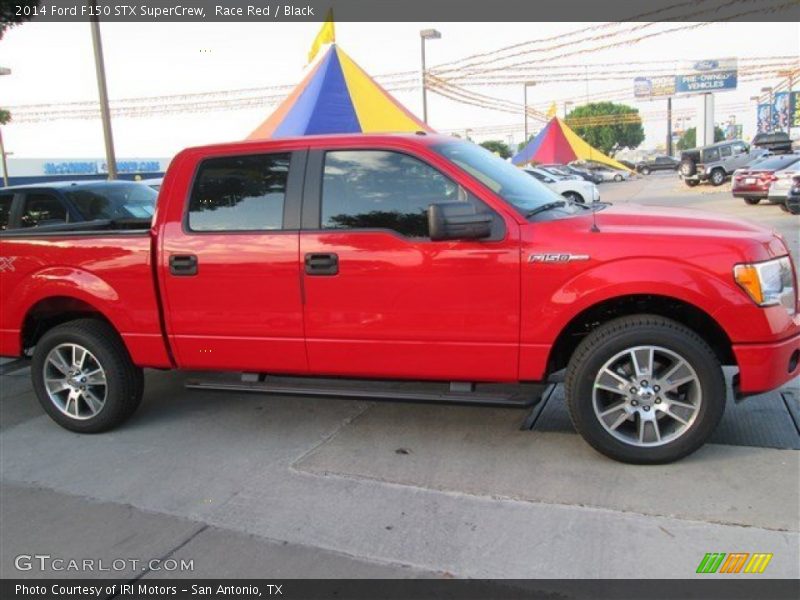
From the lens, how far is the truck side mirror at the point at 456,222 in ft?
12.1

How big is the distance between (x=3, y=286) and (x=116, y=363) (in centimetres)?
109

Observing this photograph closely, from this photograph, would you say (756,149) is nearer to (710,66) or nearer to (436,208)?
(710,66)

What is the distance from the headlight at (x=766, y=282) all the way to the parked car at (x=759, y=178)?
17117 millimetres

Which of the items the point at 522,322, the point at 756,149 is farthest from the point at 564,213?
the point at 756,149

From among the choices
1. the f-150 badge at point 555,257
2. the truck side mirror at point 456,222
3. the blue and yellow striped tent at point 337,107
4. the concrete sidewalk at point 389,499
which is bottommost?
the concrete sidewalk at point 389,499

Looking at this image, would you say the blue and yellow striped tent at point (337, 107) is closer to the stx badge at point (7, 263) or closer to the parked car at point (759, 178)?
the stx badge at point (7, 263)

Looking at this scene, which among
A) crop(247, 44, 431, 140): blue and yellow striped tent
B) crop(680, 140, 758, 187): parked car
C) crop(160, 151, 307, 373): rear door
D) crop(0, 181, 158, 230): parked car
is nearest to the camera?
crop(160, 151, 307, 373): rear door

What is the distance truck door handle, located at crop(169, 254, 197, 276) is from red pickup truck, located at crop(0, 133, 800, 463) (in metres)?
0.01

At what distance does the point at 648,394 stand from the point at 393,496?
1520 millimetres

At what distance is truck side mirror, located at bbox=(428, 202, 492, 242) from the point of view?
3693 millimetres

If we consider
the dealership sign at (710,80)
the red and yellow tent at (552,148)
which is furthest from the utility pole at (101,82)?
the dealership sign at (710,80)

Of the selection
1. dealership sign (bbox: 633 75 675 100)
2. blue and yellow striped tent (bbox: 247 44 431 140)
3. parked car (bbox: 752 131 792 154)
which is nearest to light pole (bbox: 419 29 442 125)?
blue and yellow striped tent (bbox: 247 44 431 140)

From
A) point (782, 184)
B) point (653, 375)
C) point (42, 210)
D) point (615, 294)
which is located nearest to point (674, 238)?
point (615, 294)
